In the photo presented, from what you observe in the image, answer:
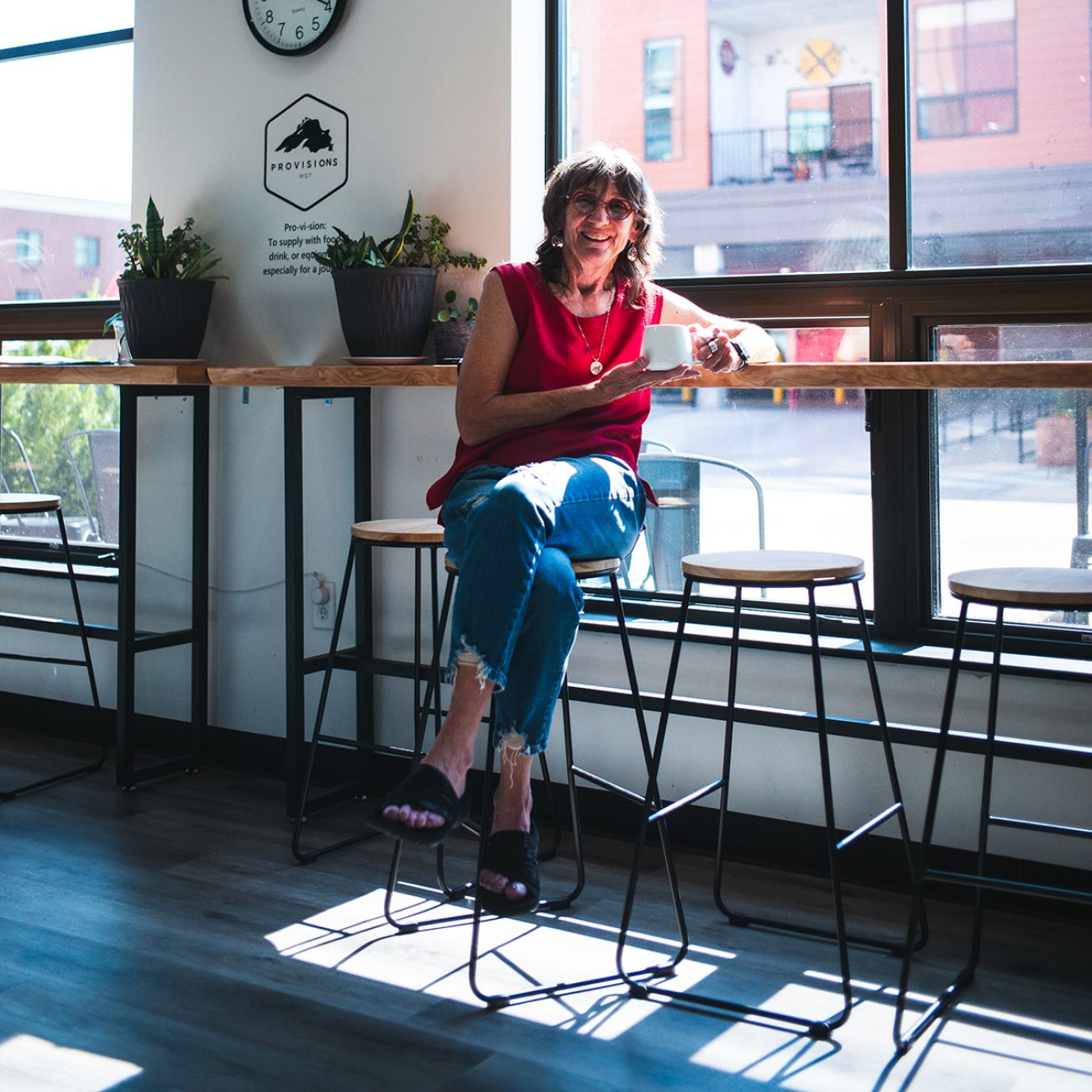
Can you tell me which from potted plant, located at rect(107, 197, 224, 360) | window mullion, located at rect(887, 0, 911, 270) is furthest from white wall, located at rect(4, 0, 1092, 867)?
window mullion, located at rect(887, 0, 911, 270)

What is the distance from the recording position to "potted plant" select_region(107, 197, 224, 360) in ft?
11.1

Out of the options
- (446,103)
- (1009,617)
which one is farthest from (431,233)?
(1009,617)

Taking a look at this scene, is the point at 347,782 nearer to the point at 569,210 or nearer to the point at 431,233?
the point at 431,233

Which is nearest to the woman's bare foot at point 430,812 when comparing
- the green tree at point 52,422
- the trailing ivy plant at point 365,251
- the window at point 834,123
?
the trailing ivy plant at point 365,251

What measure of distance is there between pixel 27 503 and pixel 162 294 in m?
0.66

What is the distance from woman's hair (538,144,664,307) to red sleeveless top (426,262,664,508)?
0.17ft

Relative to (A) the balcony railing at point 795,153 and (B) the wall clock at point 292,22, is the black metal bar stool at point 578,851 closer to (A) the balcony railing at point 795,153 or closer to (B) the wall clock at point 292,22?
(A) the balcony railing at point 795,153

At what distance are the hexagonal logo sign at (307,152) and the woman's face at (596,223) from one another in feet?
3.68

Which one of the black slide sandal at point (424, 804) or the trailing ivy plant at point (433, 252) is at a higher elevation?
the trailing ivy plant at point (433, 252)

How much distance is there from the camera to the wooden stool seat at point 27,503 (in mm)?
3396

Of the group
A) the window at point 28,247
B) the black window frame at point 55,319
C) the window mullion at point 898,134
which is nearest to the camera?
the window mullion at point 898,134

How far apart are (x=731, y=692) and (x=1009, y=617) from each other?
0.72 m

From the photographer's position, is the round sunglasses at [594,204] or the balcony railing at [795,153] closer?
the round sunglasses at [594,204]

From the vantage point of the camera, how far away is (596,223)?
2412 millimetres
